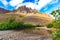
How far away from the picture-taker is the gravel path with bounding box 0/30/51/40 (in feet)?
14.0

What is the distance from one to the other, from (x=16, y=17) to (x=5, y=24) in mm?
249

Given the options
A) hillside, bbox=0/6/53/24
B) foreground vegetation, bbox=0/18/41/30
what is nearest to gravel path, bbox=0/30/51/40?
foreground vegetation, bbox=0/18/41/30

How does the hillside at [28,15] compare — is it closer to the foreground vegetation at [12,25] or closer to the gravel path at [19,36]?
the foreground vegetation at [12,25]

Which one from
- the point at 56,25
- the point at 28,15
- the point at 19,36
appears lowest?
the point at 19,36

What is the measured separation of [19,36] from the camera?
14.1ft

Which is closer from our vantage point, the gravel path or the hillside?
the gravel path

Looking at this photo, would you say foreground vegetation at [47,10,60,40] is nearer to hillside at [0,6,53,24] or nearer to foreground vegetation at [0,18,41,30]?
hillside at [0,6,53,24]

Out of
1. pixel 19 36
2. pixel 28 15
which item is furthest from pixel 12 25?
pixel 28 15

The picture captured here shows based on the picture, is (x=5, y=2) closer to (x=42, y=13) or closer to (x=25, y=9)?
(x=25, y=9)

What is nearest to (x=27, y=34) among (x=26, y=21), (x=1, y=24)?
(x=26, y=21)

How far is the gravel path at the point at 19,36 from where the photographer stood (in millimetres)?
4277

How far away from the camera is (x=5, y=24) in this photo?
4316 mm

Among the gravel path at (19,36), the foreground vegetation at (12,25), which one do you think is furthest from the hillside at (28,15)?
the gravel path at (19,36)

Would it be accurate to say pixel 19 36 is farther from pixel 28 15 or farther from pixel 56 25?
pixel 56 25
